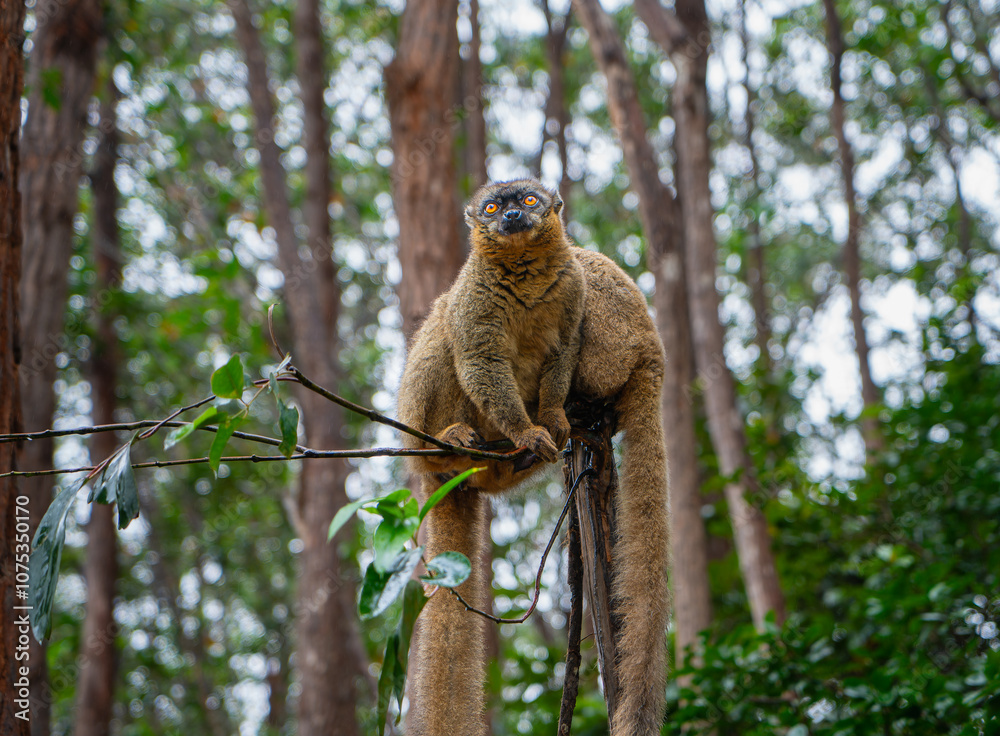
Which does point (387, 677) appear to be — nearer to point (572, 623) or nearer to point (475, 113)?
point (572, 623)

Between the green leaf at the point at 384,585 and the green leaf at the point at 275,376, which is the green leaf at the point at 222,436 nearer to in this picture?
the green leaf at the point at 275,376

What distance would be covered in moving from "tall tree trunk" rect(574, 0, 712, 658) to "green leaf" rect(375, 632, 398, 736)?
236 inches

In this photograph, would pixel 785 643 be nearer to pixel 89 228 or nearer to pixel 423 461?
pixel 423 461

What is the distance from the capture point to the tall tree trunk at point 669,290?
25.2 feet

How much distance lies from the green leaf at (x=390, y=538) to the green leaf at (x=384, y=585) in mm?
24

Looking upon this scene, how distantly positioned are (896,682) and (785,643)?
1.89 feet

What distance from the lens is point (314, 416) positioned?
29.9 feet

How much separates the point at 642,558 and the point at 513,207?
1.81 metres

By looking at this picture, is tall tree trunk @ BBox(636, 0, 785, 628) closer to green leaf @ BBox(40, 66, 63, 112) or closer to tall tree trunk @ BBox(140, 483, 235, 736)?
green leaf @ BBox(40, 66, 63, 112)

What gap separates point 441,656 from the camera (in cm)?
333

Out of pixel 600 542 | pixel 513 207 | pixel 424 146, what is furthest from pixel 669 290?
pixel 600 542

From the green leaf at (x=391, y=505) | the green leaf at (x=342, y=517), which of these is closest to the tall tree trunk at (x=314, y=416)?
the green leaf at (x=391, y=505)

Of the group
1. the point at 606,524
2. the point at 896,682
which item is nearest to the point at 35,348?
the point at 606,524

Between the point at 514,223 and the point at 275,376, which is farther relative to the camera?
the point at 514,223
